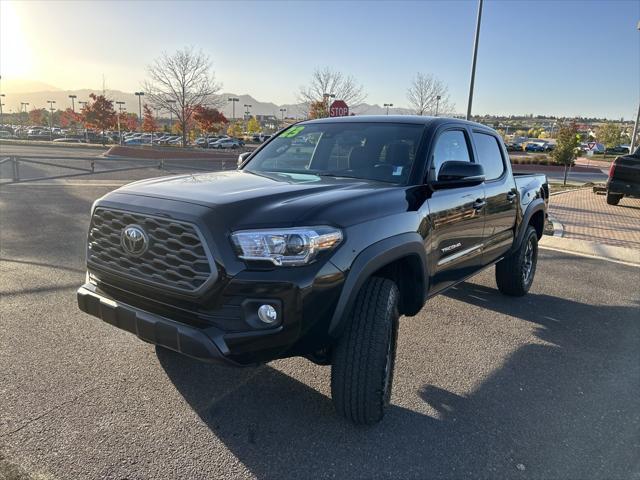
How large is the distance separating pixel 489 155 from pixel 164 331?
3.58 metres

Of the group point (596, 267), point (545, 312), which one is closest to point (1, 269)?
point (545, 312)

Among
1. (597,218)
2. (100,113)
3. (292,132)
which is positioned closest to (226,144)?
(100,113)

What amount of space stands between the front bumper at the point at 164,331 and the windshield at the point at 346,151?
164 cm

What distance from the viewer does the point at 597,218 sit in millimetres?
11797

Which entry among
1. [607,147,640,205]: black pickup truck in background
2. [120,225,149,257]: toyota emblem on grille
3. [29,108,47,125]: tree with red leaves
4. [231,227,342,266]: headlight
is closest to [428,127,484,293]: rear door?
[231,227,342,266]: headlight

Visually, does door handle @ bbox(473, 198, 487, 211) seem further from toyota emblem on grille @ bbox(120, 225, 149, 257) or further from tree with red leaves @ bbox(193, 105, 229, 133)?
tree with red leaves @ bbox(193, 105, 229, 133)

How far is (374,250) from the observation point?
8.82ft

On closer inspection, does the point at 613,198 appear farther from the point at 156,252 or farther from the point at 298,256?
the point at 156,252

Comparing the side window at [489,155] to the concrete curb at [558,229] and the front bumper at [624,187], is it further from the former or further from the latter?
the front bumper at [624,187]

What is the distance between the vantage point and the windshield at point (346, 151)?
352 cm

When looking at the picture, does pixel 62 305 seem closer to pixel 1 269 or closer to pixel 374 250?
pixel 1 269

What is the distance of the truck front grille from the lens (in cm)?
244

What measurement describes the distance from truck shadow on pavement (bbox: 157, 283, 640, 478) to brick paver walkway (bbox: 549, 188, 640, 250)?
601cm

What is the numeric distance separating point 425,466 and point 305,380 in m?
1.11
